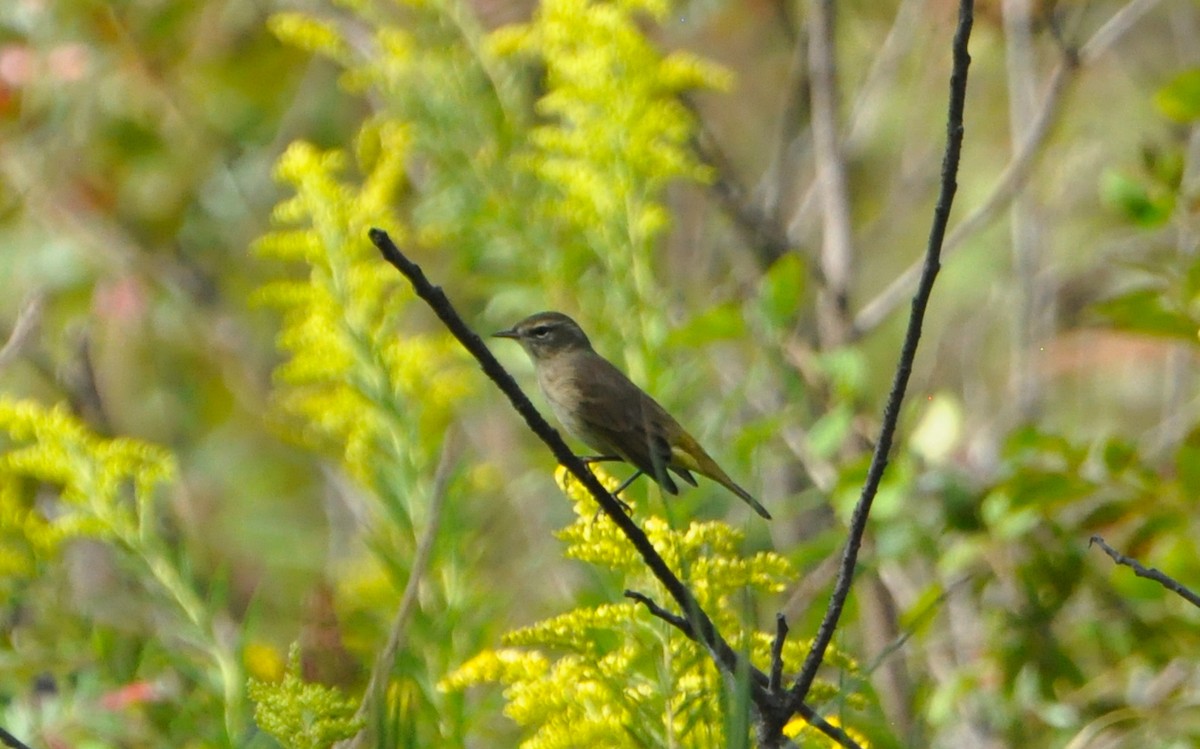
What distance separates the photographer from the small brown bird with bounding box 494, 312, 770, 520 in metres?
2.60

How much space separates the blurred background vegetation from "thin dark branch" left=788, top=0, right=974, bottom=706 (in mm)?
72

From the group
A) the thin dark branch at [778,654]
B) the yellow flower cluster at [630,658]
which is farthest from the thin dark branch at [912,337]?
the yellow flower cluster at [630,658]

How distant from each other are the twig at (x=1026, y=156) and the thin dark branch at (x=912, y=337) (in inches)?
80.8

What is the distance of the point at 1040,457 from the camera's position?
300cm

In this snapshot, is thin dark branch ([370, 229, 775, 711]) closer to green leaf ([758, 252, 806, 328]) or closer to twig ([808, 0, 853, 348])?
green leaf ([758, 252, 806, 328])

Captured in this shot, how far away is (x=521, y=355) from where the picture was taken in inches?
128

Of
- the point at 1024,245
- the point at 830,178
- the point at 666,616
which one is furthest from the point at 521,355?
the point at 666,616

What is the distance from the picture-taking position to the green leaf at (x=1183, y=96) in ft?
7.45

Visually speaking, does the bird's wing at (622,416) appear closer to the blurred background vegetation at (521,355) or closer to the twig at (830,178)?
the blurred background vegetation at (521,355)

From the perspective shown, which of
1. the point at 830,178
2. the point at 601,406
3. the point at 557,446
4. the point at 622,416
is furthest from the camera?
the point at 830,178

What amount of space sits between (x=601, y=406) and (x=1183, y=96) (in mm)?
1177

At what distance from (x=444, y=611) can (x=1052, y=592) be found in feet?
3.30

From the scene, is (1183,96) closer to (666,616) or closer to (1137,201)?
(1137,201)

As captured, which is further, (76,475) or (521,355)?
(521,355)
